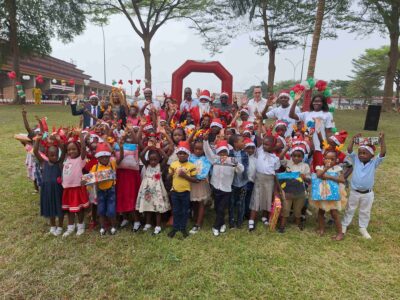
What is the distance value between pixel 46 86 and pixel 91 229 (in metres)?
46.4

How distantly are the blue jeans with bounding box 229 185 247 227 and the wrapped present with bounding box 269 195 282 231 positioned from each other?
442mm

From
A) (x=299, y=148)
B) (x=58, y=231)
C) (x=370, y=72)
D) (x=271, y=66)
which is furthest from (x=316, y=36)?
(x=370, y=72)

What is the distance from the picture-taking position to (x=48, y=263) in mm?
3574

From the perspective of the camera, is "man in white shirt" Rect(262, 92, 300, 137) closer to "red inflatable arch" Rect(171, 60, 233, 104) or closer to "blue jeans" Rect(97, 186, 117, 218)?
"blue jeans" Rect(97, 186, 117, 218)

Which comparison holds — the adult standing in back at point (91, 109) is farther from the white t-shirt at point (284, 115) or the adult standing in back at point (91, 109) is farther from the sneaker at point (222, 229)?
the sneaker at point (222, 229)

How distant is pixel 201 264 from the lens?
3582 millimetres

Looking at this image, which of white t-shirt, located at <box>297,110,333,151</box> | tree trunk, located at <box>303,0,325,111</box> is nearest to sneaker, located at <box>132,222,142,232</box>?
white t-shirt, located at <box>297,110,333,151</box>

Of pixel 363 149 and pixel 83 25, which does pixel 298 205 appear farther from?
pixel 83 25

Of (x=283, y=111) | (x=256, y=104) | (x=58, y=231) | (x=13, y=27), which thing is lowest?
(x=58, y=231)

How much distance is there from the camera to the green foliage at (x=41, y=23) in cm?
2252

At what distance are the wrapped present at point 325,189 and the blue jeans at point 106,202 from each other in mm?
2885

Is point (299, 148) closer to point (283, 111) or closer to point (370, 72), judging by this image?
point (283, 111)

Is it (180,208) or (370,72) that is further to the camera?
(370,72)

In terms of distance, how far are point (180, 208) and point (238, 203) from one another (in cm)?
93
